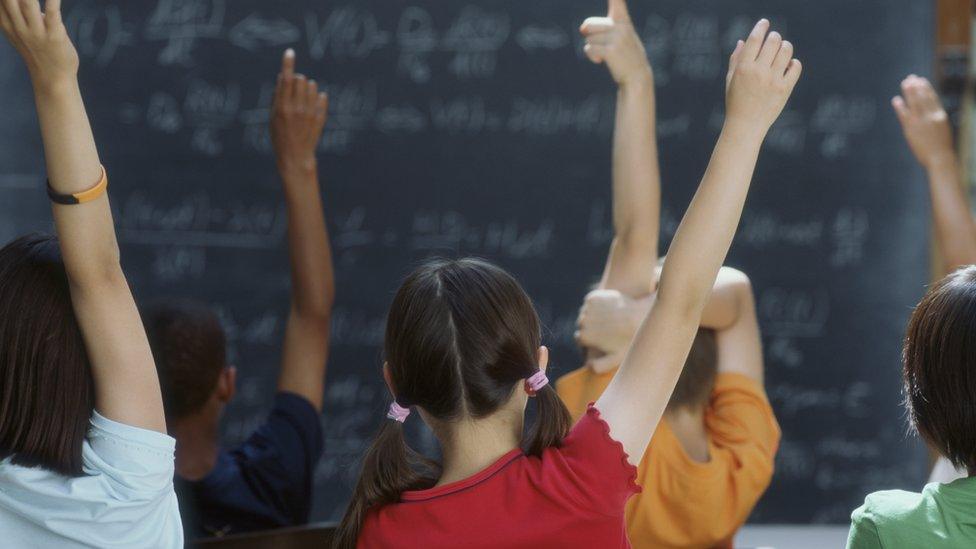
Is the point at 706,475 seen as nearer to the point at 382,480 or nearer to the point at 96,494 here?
the point at 382,480

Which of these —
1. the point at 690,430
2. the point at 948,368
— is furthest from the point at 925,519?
the point at 690,430

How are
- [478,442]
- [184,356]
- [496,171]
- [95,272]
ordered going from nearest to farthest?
[95,272], [478,442], [184,356], [496,171]

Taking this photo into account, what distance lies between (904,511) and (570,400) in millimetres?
687

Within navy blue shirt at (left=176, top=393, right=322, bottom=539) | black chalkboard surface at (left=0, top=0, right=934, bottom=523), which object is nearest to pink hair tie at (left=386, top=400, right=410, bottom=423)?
navy blue shirt at (left=176, top=393, right=322, bottom=539)

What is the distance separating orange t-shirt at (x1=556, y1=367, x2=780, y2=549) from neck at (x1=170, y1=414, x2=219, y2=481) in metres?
0.76

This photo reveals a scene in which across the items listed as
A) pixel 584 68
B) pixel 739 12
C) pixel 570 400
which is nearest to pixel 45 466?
pixel 570 400

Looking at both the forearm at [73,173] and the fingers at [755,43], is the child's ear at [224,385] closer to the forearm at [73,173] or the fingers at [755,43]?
the forearm at [73,173]

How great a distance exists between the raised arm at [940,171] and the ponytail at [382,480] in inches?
50.1

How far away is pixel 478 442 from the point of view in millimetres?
1405

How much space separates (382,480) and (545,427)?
8.6 inches

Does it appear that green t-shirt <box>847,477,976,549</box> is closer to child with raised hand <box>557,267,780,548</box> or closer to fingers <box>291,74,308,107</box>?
child with raised hand <box>557,267,780,548</box>

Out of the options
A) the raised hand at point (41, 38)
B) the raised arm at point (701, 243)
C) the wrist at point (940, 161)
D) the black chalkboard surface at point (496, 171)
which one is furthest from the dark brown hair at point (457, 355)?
the black chalkboard surface at point (496, 171)

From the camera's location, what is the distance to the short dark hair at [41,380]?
1.33 m

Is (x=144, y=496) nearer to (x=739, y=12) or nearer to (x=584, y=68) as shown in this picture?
(x=584, y=68)
